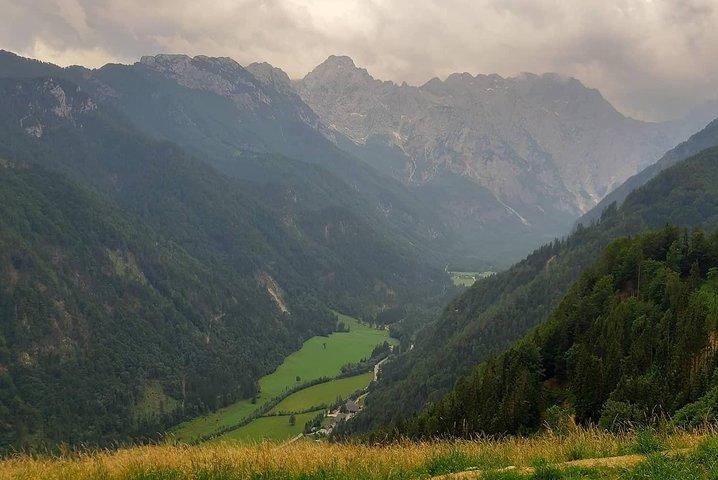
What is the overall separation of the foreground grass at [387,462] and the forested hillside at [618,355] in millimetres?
9203

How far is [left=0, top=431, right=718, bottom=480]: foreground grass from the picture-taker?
614 inches

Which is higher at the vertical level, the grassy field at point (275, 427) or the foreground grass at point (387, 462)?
the foreground grass at point (387, 462)

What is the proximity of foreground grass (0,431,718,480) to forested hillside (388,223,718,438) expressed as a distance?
9.20m

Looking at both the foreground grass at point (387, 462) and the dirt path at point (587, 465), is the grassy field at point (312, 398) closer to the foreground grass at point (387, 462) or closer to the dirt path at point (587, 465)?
the foreground grass at point (387, 462)

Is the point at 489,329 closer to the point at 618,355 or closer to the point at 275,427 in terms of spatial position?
the point at 275,427

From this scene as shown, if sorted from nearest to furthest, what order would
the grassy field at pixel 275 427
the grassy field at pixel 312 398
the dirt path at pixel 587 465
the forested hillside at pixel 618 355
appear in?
the dirt path at pixel 587 465 → the forested hillside at pixel 618 355 → the grassy field at pixel 275 427 → the grassy field at pixel 312 398

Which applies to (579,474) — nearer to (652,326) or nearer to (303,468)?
(303,468)

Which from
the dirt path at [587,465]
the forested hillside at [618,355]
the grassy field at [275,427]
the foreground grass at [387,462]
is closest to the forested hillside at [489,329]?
the grassy field at [275,427]

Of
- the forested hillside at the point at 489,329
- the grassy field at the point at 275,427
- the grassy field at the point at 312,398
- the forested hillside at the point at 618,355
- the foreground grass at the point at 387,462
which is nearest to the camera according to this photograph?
the foreground grass at the point at 387,462

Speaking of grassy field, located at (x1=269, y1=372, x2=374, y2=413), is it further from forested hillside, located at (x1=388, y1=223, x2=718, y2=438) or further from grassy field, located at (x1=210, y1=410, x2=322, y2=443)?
forested hillside, located at (x1=388, y1=223, x2=718, y2=438)

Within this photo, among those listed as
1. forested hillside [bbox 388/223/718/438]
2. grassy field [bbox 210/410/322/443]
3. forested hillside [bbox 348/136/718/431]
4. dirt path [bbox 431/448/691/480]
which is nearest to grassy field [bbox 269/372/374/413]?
grassy field [bbox 210/410/322/443]

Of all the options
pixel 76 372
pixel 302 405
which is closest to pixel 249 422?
pixel 302 405

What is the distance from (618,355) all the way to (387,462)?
3622 centimetres

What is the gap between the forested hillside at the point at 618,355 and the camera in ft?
127
